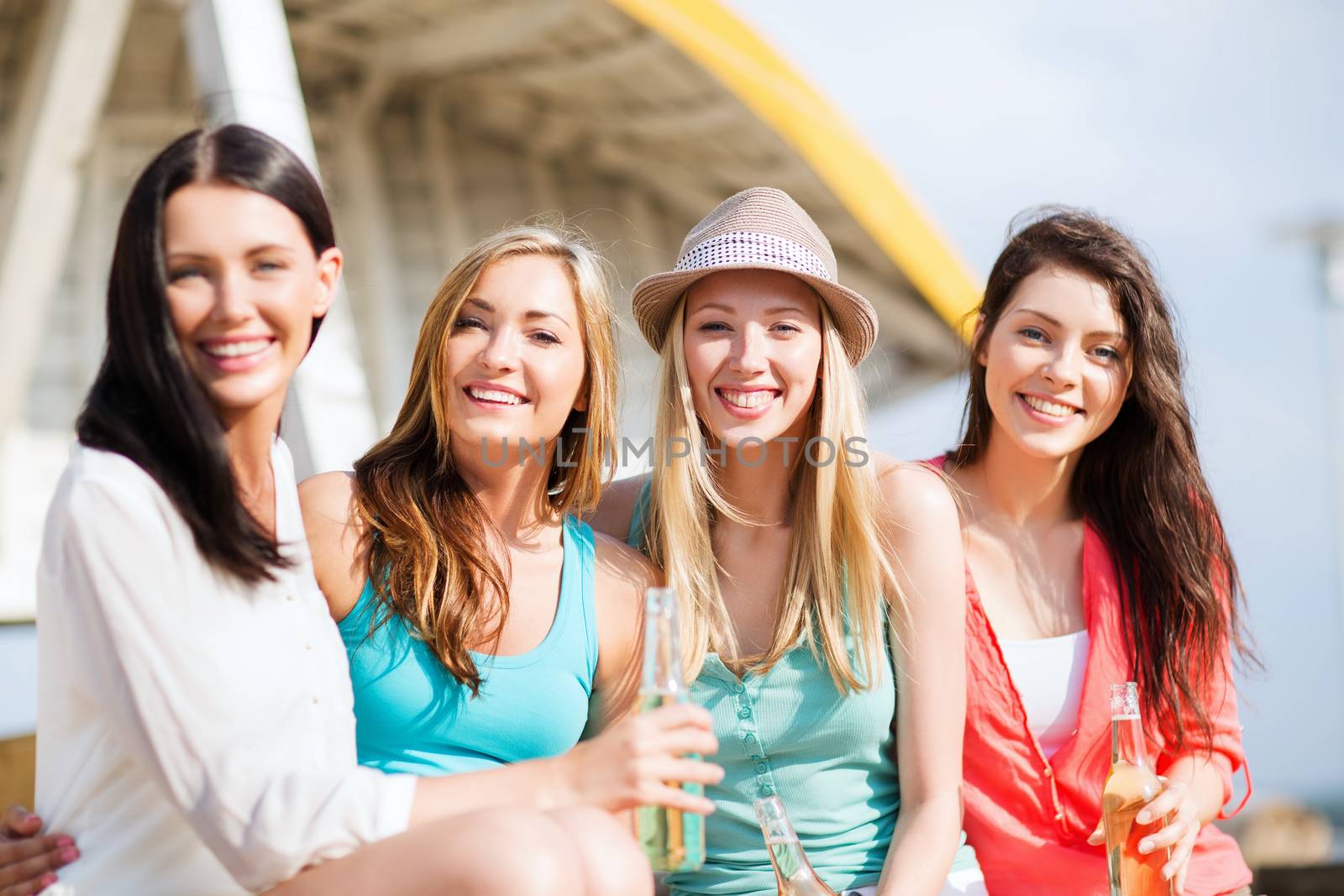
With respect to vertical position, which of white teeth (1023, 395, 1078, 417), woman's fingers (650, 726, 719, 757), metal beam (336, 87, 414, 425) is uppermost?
metal beam (336, 87, 414, 425)

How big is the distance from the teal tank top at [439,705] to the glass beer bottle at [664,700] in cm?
56

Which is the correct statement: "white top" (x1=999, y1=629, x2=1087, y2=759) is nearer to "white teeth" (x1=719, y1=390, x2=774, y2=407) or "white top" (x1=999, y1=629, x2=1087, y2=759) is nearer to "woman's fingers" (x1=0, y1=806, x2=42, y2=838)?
"white teeth" (x1=719, y1=390, x2=774, y2=407)

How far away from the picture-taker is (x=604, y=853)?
1616 millimetres

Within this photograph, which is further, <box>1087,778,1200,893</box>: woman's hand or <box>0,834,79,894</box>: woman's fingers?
<box>1087,778,1200,893</box>: woman's hand

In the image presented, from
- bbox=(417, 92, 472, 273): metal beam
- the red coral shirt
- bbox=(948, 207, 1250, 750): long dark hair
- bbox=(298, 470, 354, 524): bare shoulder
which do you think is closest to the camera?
bbox=(298, 470, 354, 524): bare shoulder

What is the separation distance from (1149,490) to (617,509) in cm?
121

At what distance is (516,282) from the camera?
2.46 m

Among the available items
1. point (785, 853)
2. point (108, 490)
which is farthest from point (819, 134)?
point (108, 490)

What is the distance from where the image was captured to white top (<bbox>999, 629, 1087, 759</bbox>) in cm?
268

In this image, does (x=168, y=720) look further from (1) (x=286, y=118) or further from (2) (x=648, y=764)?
(1) (x=286, y=118)

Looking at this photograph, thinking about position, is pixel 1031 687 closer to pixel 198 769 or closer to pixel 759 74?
pixel 198 769

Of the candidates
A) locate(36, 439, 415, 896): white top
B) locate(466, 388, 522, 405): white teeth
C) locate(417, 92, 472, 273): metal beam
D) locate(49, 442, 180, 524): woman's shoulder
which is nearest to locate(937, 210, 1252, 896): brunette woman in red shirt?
locate(466, 388, 522, 405): white teeth

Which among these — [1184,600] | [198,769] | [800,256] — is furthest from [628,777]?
[1184,600]

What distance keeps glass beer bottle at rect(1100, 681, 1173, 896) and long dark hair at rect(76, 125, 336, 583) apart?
1491 mm
